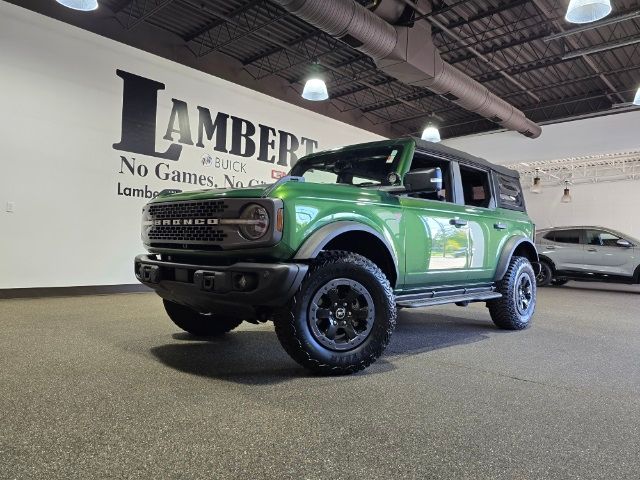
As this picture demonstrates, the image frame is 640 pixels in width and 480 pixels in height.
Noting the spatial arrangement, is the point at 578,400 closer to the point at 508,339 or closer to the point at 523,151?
the point at 508,339

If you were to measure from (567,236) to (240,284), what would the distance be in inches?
386

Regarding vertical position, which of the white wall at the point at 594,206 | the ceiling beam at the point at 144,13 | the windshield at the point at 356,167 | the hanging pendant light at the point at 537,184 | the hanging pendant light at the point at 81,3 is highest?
the ceiling beam at the point at 144,13

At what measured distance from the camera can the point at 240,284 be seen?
2.32 m

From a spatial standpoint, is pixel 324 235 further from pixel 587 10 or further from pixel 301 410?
pixel 587 10

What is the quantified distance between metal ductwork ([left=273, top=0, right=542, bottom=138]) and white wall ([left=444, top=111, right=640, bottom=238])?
3.61 meters

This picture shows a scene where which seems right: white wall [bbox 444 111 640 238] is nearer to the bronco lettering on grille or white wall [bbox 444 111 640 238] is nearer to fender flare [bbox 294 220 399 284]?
fender flare [bbox 294 220 399 284]

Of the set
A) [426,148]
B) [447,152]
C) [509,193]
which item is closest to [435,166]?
[447,152]

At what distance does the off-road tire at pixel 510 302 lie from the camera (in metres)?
4.20

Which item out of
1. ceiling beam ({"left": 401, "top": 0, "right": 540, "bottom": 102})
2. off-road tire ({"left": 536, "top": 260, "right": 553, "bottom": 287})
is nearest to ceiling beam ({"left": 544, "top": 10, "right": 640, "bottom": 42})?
ceiling beam ({"left": 401, "top": 0, "right": 540, "bottom": 102})

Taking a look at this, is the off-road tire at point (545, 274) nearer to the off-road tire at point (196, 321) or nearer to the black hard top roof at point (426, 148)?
the black hard top roof at point (426, 148)

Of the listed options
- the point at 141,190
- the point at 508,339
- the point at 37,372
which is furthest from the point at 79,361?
the point at 141,190

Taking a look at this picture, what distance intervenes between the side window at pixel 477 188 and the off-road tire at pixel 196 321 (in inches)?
95.8

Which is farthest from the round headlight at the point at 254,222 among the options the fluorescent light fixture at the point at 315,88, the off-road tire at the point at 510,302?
the fluorescent light fixture at the point at 315,88

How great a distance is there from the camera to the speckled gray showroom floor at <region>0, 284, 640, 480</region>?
1510mm
